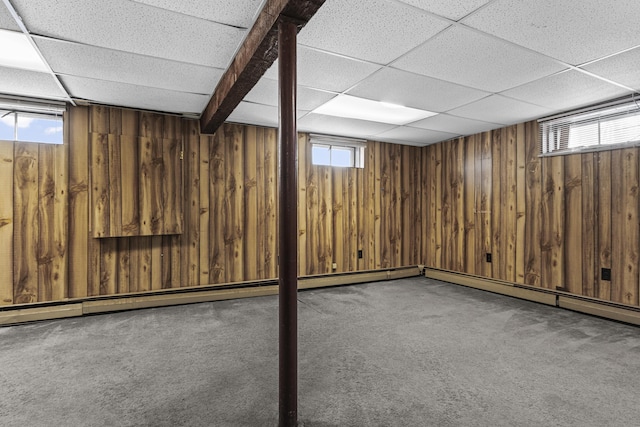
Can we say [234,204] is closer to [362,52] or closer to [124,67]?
[124,67]

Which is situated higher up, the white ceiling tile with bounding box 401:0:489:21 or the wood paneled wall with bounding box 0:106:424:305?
the white ceiling tile with bounding box 401:0:489:21

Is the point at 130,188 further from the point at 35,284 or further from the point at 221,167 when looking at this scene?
the point at 35,284

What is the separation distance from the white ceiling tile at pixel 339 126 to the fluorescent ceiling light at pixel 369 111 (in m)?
0.14

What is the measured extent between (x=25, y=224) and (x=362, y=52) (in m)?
3.80

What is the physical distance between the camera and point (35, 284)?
3473mm

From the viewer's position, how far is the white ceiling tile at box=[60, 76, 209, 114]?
308cm

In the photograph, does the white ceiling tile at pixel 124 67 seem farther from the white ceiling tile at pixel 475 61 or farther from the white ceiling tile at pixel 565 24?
the white ceiling tile at pixel 565 24

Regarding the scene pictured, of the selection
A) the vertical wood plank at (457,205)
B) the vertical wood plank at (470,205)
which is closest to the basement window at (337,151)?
the vertical wood plank at (457,205)

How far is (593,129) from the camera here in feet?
12.0

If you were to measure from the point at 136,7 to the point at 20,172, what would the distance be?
2.65 metres

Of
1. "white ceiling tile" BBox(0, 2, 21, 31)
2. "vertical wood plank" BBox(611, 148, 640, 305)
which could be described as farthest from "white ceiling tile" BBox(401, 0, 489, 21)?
"vertical wood plank" BBox(611, 148, 640, 305)

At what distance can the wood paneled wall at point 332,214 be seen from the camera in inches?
136

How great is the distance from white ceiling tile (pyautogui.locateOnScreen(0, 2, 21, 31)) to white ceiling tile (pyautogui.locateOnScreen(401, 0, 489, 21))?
2321mm

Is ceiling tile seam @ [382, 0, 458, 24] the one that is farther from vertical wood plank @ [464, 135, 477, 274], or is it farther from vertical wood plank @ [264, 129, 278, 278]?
vertical wood plank @ [464, 135, 477, 274]
